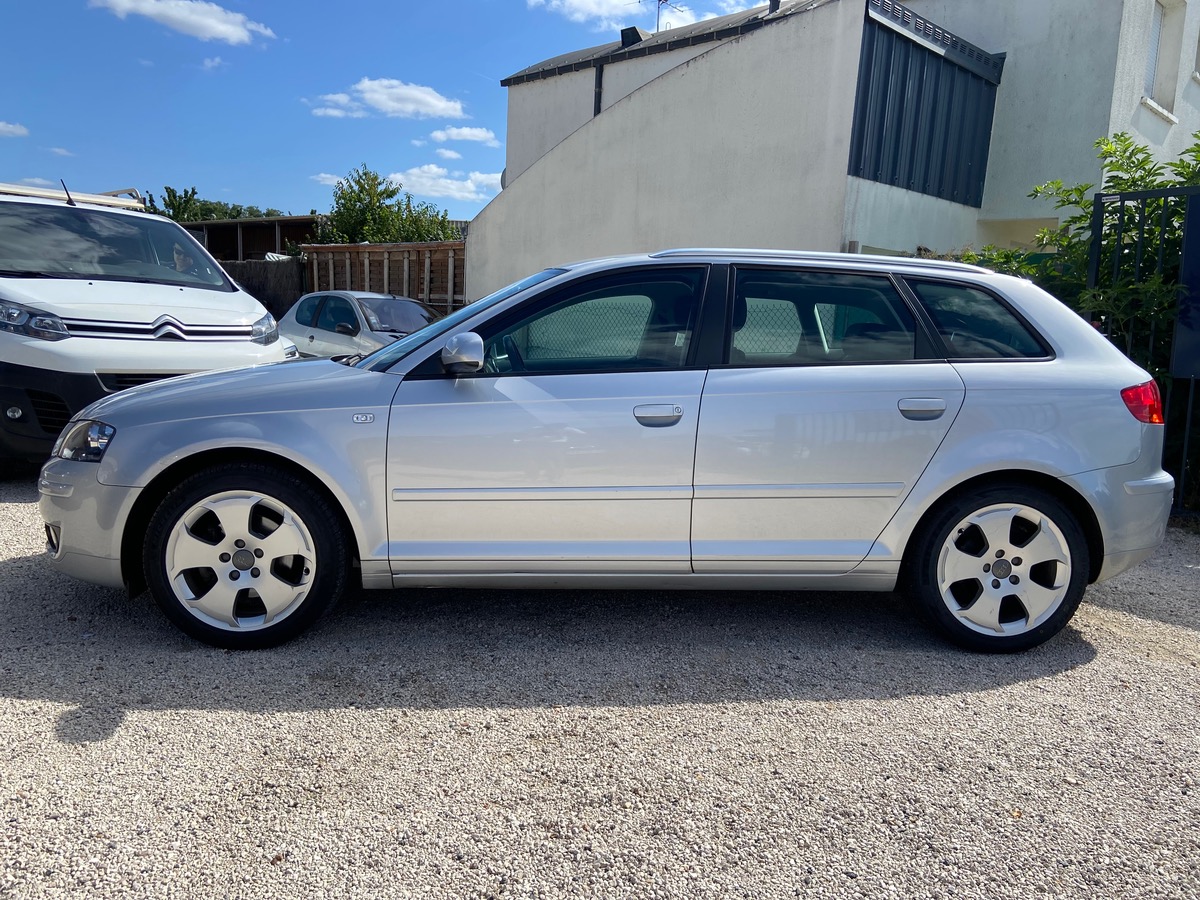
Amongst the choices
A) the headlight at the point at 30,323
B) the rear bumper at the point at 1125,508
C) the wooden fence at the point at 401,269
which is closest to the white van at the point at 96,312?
the headlight at the point at 30,323

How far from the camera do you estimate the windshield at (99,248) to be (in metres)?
6.44

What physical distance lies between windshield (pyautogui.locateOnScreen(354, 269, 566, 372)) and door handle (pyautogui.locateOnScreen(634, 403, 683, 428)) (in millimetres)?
717

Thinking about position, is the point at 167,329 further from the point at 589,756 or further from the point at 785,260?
the point at 589,756

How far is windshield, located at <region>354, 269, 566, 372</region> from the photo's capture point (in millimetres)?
3662

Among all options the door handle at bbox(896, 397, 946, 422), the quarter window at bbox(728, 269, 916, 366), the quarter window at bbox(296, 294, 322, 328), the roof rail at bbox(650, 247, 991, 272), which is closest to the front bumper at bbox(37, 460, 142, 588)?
the roof rail at bbox(650, 247, 991, 272)

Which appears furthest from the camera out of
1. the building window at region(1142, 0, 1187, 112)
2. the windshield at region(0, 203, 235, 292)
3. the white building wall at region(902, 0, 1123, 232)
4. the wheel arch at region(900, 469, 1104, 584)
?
the building window at region(1142, 0, 1187, 112)

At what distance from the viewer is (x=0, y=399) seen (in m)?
5.64

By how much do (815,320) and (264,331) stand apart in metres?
4.68

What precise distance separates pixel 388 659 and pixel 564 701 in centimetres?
78

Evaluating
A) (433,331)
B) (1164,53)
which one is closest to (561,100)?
(1164,53)

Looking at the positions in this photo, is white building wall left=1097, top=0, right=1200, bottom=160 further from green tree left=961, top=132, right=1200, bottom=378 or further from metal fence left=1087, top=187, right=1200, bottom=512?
metal fence left=1087, top=187, right=1200, bottom=512

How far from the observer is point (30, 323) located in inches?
228

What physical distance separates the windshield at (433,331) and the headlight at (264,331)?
3.19m

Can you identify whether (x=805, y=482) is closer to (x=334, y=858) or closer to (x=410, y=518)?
(x=410, y=518)
